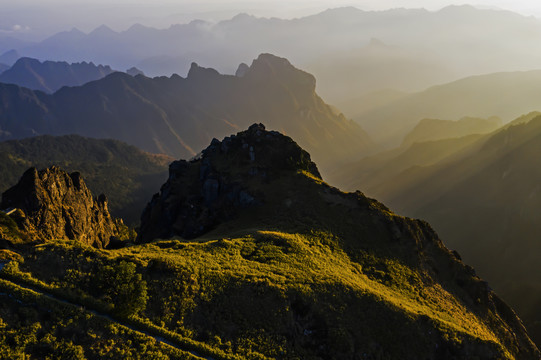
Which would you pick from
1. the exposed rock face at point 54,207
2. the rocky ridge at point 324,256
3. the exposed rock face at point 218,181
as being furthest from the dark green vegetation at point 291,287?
the exposed rock face at point 54,207

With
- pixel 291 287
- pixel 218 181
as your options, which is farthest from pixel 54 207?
pixel 291 287

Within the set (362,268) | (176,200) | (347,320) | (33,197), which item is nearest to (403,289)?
(362,268)

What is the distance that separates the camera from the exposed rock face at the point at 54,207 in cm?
8371

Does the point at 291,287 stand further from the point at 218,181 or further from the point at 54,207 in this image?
the point at 54,207

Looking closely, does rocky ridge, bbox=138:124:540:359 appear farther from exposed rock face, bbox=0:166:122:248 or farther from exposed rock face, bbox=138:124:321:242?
exposed rock face, bbox=0:166:122:248

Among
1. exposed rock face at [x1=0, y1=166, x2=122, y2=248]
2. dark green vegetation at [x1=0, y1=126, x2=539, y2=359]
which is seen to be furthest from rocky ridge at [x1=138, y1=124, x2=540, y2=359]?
exposed rock face at [x1=0, y1=166, x2=122, y2=248]

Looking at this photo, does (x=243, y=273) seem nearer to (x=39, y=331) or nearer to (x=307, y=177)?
(x=39, y=331)

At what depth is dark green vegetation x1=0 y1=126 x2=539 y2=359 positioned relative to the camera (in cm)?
4262

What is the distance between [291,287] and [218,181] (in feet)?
172

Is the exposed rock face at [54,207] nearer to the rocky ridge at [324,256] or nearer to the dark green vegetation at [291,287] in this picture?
the rocky ridge at [324,256]

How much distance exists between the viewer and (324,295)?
54.8 meters

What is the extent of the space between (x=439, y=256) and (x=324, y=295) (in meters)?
46.7

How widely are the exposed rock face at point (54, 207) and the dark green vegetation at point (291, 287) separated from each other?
114ft

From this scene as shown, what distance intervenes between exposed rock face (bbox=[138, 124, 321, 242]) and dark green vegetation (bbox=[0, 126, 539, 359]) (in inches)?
91.3
